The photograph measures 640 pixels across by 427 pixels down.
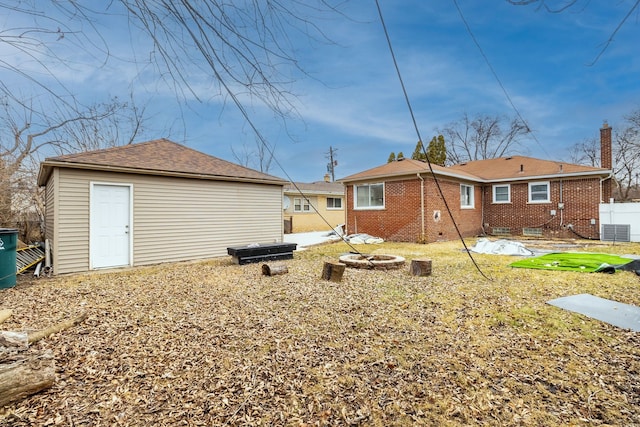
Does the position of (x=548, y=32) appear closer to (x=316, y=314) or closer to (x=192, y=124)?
(x=192, y=124)

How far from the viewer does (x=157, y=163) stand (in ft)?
28.6

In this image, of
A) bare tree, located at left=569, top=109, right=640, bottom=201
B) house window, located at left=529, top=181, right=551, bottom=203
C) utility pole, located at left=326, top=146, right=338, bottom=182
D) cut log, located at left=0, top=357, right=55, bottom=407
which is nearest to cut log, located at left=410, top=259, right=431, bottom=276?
cut log, located at left=0, top=357, right=55, bottom=407

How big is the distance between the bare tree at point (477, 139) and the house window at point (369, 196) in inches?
691

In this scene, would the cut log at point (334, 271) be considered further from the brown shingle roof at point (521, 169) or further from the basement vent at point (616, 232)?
the basement vent at point (616, 232)

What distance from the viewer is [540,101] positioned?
486 centimetres

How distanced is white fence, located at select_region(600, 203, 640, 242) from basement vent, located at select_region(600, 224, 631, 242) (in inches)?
3.7

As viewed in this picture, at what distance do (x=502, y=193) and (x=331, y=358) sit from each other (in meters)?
15.6

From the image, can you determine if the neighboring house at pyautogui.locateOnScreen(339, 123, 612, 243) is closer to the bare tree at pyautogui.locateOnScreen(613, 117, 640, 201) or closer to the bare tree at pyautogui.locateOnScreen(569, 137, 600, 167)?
the bare tree at pyautogui.locateOnScreen(613, 117, 640, 201)

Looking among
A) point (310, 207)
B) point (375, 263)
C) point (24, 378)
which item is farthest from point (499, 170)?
point (24, 378)

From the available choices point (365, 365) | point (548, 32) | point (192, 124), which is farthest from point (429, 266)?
point (192, 124)

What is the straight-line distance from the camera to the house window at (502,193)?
1509 centimetres

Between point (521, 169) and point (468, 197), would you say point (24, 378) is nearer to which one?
point (468, 197)

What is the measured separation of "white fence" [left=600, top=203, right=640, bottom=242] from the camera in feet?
39.0

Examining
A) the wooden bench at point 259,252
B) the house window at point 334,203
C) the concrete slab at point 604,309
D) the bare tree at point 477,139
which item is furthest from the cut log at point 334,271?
the bare tree at point 477,139
